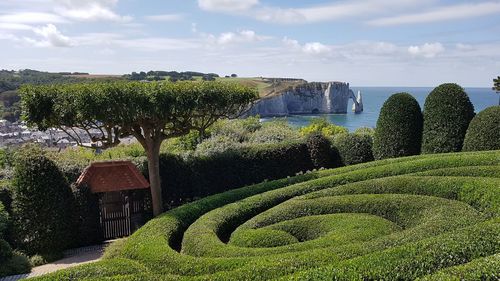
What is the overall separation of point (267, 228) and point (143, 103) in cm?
706

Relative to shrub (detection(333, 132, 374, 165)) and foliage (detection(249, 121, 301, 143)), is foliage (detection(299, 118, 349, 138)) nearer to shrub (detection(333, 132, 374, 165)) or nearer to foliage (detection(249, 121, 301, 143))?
foliage (detection(249, 121, 301, 143))

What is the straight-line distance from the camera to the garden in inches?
323

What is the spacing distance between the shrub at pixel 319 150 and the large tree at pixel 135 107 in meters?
5.28

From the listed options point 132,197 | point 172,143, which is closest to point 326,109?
point 172,143

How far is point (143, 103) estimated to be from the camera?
56.4ft

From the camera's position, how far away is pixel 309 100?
146 meters

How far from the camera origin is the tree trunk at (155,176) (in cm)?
1861


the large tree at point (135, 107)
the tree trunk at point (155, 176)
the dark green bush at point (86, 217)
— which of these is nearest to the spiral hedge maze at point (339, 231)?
the tree trunk at point (155, 176)

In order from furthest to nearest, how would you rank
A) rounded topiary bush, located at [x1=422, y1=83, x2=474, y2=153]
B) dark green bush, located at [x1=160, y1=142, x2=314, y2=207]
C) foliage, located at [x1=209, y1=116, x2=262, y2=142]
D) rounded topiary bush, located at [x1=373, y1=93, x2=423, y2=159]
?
foliage, located at [x1=209, y1=116, x2=262, y2=142] → rounded topiary bush, located at [x1=373, y1=93, x2=423, y2=159] → dark green bush, located at [x1=160, y1=142, x2=314, y2=207] → rounded topiary bush, located at [x1=422, y1=83, x2=474, y2=153]

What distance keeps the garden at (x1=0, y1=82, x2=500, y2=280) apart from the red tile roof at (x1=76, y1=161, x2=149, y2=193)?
24.0 inches

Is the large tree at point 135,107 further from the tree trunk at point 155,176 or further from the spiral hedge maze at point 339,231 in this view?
the spiral hedge maze at point 339,231

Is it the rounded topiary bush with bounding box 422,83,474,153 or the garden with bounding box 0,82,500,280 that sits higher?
the rounded topiary bush with bounding box 422,83,474,153

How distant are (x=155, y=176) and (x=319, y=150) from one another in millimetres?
8414

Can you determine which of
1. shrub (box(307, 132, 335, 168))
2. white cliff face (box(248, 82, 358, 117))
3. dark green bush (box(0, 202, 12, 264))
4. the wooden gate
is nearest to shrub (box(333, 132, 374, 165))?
shrub (box(307, 132, 335, 168))
